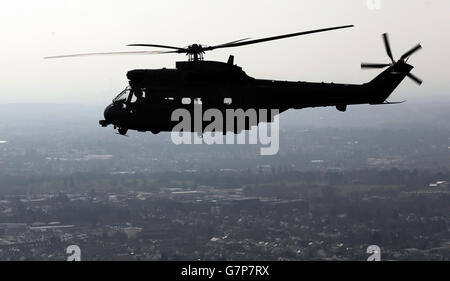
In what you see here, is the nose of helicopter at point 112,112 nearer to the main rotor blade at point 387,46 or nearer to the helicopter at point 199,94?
the helicopter at point 199,94

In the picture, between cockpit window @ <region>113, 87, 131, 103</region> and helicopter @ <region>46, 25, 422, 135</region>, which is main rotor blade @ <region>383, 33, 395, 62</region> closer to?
helicopter @ <region>46, 25, 422, 135</region>

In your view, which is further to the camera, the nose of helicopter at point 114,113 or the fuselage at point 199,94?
the nose of helicopter at point 114,113

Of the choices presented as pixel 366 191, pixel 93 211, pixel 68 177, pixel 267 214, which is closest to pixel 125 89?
pixel 267 214

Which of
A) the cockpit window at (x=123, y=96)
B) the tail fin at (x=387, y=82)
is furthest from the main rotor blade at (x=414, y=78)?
the cockpit window at (x=123, y=96)

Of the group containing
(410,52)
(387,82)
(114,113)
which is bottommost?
(114,113)

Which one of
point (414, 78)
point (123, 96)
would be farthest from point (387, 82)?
point (123, 96)

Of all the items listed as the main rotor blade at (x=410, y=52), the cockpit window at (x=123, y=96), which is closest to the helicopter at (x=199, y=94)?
the cockpit window at (x=123, y=96)

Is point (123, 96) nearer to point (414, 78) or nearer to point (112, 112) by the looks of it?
point (112, 112)

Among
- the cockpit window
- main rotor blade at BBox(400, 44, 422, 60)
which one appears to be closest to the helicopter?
the cockpit window

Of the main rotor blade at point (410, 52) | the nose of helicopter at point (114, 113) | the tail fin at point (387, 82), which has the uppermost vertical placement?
the main rotor blade at point (410, 52)

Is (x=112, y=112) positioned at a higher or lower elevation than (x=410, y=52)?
lower

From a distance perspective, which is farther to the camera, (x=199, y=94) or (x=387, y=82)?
(x=387, y=82)

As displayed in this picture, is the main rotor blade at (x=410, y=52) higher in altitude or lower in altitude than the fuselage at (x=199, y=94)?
higher
